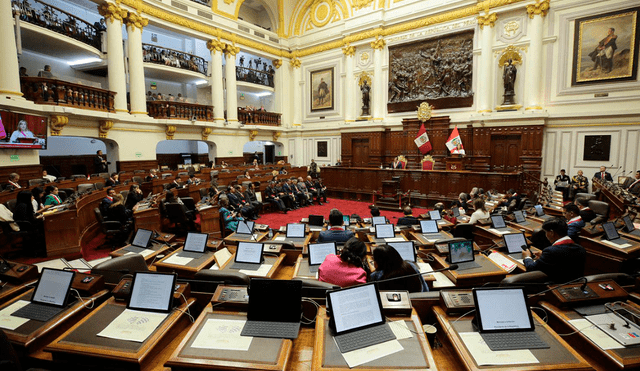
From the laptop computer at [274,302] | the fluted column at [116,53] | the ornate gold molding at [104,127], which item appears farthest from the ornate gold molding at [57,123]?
the laptop computer at [274,302]

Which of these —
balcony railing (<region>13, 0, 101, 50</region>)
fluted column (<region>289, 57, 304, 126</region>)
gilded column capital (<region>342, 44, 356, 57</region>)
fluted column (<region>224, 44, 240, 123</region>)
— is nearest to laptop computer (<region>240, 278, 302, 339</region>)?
balcony railing (<region>13, 0, 101, 50</region>)

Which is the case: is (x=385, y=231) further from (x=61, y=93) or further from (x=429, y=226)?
(x=61, y=93)

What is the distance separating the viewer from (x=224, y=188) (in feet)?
30.8

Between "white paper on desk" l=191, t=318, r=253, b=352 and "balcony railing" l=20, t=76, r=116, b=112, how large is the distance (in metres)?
10.3

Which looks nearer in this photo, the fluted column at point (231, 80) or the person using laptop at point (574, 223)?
the person using laptop at point (574, 223)

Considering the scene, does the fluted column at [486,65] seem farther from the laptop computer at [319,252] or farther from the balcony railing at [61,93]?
the balcony railing at [61,93]

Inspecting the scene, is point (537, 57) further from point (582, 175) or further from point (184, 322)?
point (184, 322)

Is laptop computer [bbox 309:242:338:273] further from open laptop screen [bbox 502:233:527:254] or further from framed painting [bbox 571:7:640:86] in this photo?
framed painting [bbox 571:7:640:86]

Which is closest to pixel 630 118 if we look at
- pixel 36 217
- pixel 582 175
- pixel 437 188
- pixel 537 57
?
pixel 582 175

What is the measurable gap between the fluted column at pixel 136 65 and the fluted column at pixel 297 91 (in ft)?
25.8

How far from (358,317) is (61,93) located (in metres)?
11.1

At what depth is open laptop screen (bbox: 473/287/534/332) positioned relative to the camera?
190cm

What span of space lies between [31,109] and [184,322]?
960cm

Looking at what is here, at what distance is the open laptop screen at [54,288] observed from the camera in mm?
2264
